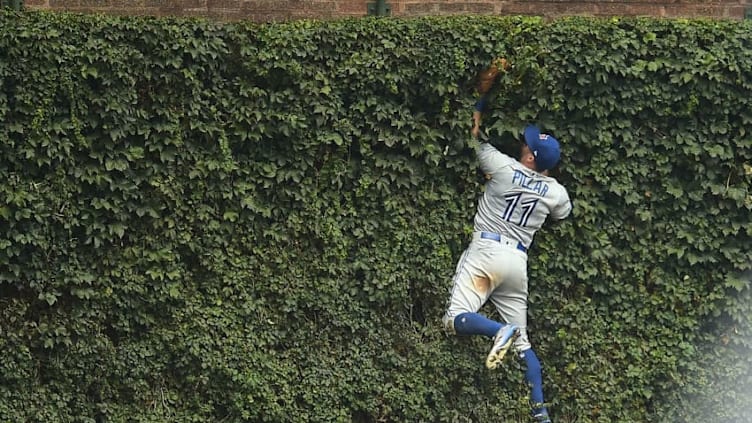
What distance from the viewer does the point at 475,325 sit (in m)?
7.34

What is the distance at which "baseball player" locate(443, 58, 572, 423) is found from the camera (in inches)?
296

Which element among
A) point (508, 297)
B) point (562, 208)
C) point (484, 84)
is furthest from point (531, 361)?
point (484, 84)

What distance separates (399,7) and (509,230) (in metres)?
2.10

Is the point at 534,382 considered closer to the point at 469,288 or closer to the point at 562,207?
the point at 469,288

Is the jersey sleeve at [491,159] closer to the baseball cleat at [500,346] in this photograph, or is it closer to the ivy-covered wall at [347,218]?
the ivy-covered wall at [347,218]

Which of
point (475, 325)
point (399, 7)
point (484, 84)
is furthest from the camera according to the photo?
point (399, 7)

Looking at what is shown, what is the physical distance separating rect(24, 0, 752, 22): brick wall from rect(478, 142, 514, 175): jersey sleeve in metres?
1.51

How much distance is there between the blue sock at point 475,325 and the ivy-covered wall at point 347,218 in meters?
0.29

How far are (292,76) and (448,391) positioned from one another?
2.34 metres

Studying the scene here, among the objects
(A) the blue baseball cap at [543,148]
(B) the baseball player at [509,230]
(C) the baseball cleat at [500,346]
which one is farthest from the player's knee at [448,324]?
(A) the blue baseball cap at [543,148]

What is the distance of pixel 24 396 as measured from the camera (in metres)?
7.18

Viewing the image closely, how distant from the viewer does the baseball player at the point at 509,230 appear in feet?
24.7

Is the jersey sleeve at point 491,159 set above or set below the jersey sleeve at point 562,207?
above

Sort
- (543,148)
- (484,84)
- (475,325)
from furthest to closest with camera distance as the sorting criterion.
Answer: (484,84) < (543,148) < (475,325)
